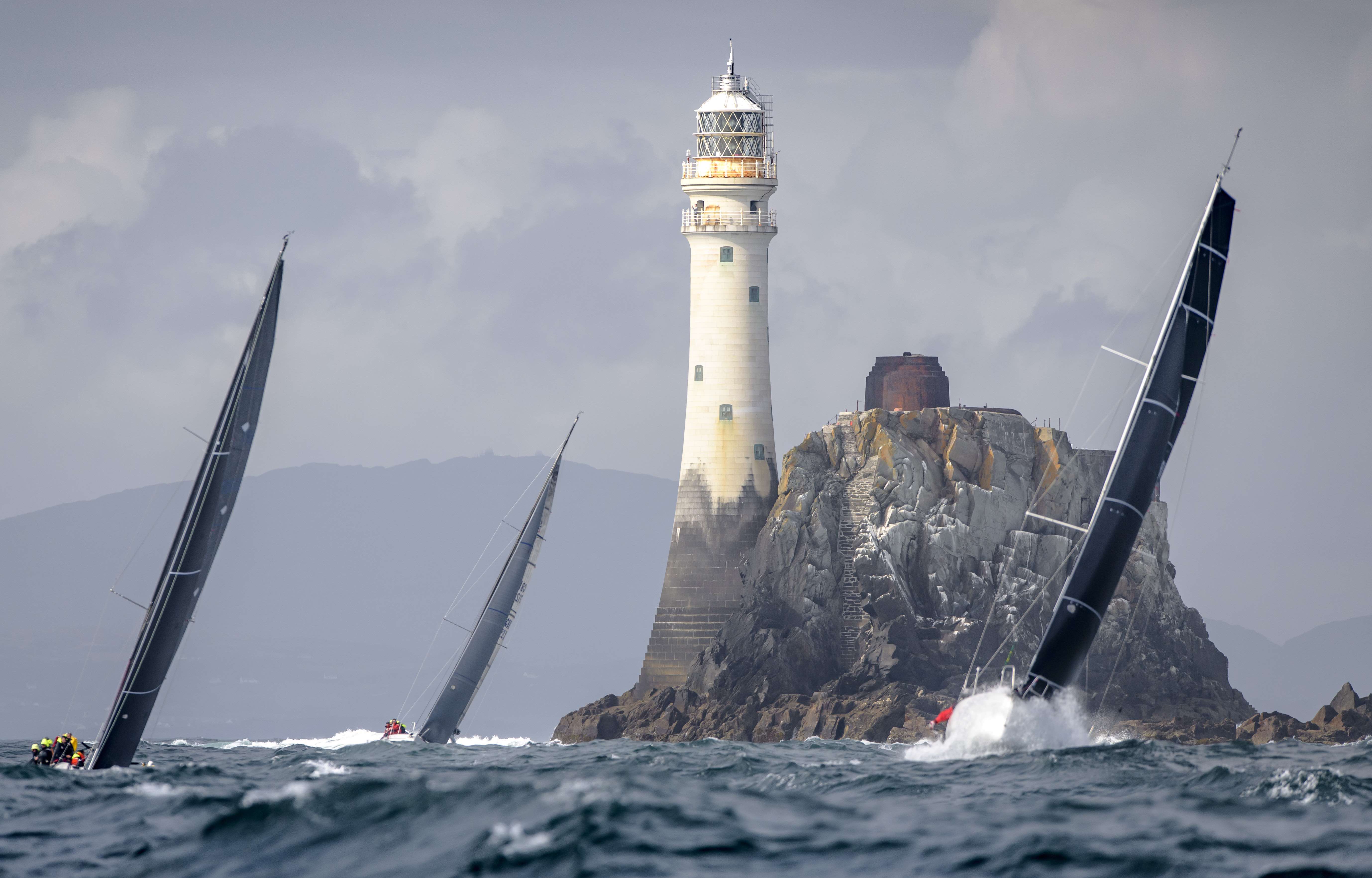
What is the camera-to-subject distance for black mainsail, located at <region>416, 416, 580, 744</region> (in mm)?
60688

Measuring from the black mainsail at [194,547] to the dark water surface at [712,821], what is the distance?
5.22ft

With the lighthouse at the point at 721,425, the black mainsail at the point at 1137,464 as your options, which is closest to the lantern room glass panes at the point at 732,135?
the lighthouse at the point at 721,425

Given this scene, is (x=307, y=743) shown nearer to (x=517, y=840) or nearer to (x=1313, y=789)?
(x=517, y=840)

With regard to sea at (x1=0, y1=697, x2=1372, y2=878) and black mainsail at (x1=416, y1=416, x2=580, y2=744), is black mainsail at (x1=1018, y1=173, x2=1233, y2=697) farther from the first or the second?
black mainsail at (x1=416, y1=416, x2=580, y2=744)

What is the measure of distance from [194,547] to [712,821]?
627 inches

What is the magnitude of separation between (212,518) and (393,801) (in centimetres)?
1249

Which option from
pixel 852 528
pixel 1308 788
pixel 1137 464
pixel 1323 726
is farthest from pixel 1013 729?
pixel 852 528

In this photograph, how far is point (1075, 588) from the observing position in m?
37.6

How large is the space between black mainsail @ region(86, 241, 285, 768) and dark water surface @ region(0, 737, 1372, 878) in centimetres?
159

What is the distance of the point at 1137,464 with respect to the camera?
1479 inches

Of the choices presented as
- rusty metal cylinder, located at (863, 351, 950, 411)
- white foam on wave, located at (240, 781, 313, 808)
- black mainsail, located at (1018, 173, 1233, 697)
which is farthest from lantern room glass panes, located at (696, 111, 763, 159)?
A: white foam on wave, located at (240, 781, 313, 808)

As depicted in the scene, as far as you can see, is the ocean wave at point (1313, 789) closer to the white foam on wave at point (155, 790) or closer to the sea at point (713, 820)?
the sea at point (713, 820)

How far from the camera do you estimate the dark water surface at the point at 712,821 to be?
21.8 m

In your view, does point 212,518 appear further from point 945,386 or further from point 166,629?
point 945,386
